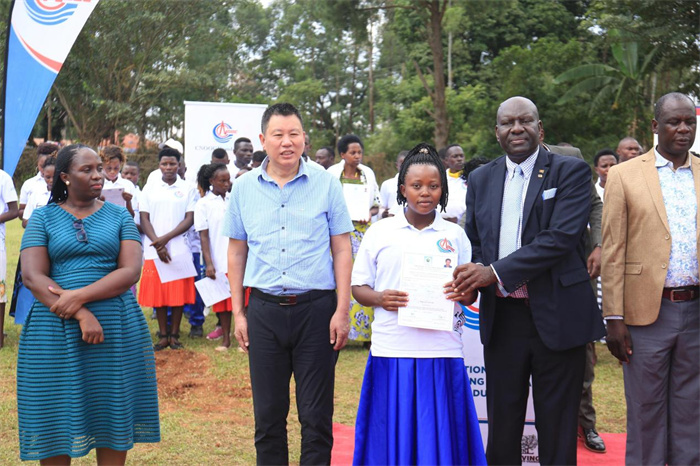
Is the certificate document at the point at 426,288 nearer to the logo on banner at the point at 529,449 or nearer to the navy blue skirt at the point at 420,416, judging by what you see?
the navy blue skirt at the point at 420,416

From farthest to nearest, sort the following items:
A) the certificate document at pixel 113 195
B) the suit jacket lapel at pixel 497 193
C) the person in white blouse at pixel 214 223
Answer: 1. the person in white blouse at pixel 214 223
2. the certificate document at pixel 113 195
3. the suit jacket lapel at pixel 497 193

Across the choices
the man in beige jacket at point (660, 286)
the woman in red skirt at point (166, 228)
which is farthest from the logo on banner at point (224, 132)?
the man in beige jacket at point (660, 286)

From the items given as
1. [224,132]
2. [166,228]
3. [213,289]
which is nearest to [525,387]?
[213,289]

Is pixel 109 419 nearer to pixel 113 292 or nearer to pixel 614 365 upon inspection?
pixel 113 292

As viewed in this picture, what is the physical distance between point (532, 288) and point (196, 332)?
646 centimetres

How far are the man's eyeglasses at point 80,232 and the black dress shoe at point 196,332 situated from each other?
18.1 feet

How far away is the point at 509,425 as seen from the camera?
13.6 ft

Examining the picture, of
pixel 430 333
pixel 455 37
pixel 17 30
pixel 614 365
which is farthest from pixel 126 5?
pixel 430 333

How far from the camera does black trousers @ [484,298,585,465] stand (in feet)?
13.1

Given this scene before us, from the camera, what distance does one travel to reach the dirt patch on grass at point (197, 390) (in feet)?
21.4

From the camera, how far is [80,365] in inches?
165

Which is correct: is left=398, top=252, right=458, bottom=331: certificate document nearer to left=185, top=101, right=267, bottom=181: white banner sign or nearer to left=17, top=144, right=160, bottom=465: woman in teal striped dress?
left=17, top=144, right=160, bottom=465: woman in teal striped dress

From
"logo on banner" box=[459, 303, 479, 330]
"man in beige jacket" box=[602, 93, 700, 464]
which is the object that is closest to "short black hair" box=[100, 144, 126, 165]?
"logo on banner" box=[459, 303, 479, 330]

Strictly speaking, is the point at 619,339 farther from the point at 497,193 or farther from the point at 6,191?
the point at 6,191
